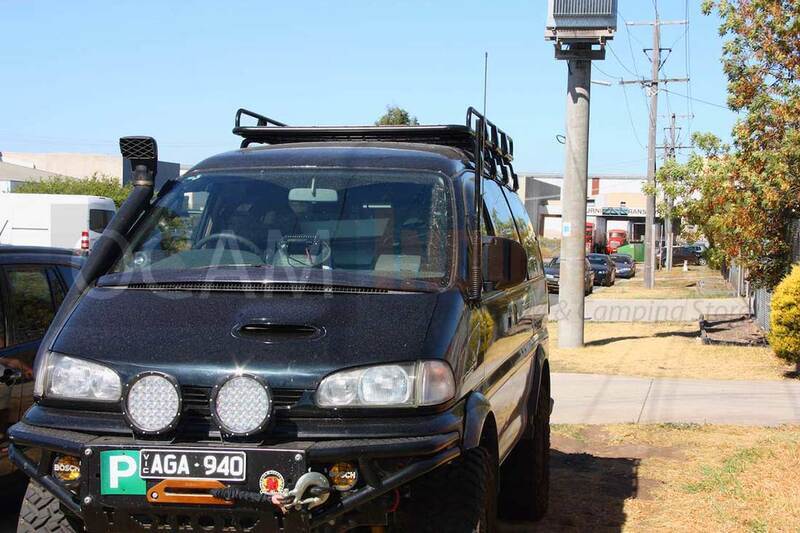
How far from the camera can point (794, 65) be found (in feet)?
46.3

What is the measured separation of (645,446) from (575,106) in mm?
9031

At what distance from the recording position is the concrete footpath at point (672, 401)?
989 cm

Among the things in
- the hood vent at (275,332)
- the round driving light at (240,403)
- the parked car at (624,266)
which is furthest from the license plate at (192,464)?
the parked car at (624,266)

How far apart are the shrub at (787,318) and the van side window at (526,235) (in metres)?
5.34

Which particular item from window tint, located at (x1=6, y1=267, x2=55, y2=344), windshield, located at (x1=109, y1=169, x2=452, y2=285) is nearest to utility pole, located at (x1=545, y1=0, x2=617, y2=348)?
window tint, located at (x1=6, y1=267, x2=55, y2=344)

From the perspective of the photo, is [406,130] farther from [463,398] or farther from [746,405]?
[746,405]

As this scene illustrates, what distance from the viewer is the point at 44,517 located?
3.76 meters

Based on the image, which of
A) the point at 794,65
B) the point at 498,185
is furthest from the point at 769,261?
the point at 498,185

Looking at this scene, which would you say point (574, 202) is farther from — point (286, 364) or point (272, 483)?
point (272, 483)

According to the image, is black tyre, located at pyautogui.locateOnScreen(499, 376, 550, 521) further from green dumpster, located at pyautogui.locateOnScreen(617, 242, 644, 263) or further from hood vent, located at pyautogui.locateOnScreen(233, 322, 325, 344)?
green dumpster, located at pyautogui.locateOnScreen(617, 242, 644, 263)

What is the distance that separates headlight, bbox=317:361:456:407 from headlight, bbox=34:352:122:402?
79 centimetres

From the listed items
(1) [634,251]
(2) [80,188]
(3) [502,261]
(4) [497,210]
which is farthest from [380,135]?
(1) [634,251]

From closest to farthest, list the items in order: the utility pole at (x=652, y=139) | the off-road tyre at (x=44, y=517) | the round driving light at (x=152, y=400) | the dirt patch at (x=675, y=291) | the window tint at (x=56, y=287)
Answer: the round driving light at (x=152, y=400) → the off-road tyre at (x=44, y=517) → the window tint at (x=56, y=287) → the dirt patch at (x=675, y=291) → the utility pole at (x=652, y=139)

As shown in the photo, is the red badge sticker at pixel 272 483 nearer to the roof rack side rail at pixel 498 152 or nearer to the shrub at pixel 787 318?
the roof rack side rail at pixel 498 152
